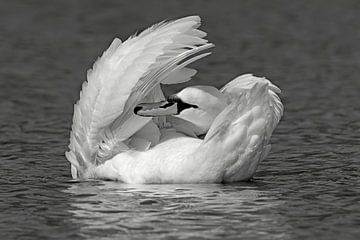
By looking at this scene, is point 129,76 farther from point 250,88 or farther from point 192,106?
point 250,88

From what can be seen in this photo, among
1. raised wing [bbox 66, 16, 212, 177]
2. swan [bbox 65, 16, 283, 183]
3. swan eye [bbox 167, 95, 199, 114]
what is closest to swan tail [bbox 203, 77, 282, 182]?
swan [bbox 65, 16, 283, 183]

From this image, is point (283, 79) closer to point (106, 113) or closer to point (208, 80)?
point (208, 80)

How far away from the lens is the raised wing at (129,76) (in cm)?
1023

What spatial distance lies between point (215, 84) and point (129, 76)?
6435mm

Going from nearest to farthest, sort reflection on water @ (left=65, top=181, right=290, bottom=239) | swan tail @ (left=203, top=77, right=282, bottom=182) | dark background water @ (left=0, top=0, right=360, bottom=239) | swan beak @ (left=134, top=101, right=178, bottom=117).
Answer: reflection on water @ (left=65, top=181, right=290, bottom=239) → dark background water @ (left=0, top=0, right=360, bottom=239) → swan tail @ (left=203, top=77, right=282, bottom=182) → swan beak @ (left=134, top=101, right=178, bottom=117)

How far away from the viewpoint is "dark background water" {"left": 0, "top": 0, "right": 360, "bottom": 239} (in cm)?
916

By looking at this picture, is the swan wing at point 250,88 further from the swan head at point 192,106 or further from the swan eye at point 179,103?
the swan eye at point 179,103

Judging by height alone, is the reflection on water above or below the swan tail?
below

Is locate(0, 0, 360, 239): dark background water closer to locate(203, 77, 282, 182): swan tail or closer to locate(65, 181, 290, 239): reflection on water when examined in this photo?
locate(65, 181, 290, 239): reflection on water

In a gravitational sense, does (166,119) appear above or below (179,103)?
below

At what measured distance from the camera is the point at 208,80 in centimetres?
1703

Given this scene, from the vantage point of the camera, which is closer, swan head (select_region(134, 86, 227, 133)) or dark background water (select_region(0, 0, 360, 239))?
dark background water (select_region(0, 0, 360, 239))

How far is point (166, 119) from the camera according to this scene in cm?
1091

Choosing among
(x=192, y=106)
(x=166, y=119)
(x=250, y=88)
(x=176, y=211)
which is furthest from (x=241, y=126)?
(x=166, y=119)
